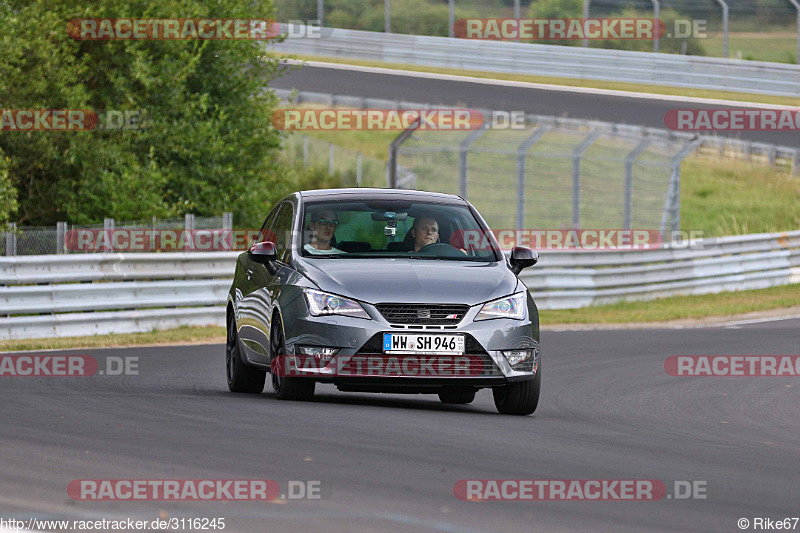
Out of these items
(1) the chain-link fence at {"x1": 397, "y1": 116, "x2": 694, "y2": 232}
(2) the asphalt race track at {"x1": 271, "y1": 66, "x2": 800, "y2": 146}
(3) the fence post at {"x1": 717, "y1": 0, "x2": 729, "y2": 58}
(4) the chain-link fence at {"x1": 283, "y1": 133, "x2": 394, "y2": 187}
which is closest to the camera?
(1) the chain-link fence at {"x1": 397, "y1": 116, "x2": 694, "y2": 232}

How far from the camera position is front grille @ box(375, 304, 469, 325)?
9.79m

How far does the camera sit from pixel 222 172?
26875mm

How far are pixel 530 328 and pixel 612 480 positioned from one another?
115 inches

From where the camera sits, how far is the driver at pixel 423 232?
10.9 metres

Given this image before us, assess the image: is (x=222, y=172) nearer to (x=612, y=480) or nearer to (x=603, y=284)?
(x=603, y=284)

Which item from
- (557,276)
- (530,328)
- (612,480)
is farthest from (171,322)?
(612,480)

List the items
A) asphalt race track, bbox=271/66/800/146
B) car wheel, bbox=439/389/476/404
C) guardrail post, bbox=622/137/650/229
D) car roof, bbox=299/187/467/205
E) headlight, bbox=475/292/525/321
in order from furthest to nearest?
asphalt race track, bbox=271/66/800/146 → guardrail post, bbox=622/137/650/229 → car wheel, bbox=439/389/476/404 → car roof, bbox=299/187/467/205 → headlight, bbox=475/292/525/321

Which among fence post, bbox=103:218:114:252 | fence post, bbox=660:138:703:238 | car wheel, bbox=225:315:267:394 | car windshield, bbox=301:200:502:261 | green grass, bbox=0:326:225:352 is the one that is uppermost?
car windshield, bbox=301:200:502:261

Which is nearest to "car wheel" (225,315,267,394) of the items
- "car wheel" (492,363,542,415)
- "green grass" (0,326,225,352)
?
"car wheel" (492,363,542,415)

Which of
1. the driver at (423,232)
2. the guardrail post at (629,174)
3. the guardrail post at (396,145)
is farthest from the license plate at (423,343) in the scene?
the guardrail post at (629,174)

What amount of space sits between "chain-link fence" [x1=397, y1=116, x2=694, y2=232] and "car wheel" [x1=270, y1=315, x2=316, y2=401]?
1408cm

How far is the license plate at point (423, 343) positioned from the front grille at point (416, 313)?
9 cm

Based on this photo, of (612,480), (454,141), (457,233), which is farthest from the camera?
(454,141)

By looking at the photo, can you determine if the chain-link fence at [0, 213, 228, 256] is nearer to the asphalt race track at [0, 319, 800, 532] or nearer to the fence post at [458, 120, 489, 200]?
the asphalt race track at [0, 319, 800, 532]
